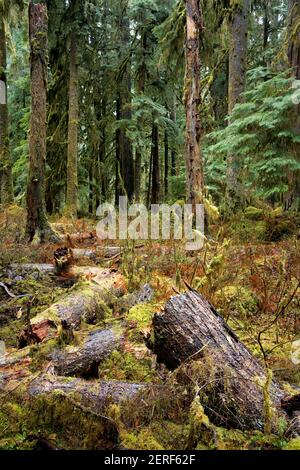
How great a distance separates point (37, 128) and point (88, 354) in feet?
21.5

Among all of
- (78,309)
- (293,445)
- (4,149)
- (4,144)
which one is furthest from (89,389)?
(4,144)

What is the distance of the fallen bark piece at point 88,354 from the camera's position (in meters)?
3.06

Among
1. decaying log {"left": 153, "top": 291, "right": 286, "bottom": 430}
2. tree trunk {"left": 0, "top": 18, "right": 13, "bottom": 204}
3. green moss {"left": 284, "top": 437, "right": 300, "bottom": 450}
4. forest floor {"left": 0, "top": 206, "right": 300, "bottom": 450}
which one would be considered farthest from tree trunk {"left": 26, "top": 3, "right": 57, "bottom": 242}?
green moss {"left": 284, "top": 437, "right": 300, "bottom": 450}

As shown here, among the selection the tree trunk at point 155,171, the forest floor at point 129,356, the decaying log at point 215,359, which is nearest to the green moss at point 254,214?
the forest floor at point 129,356

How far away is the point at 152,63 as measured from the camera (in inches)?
626

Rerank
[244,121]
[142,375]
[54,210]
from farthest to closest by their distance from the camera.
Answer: [54,210]
[244,121]
[142,375]

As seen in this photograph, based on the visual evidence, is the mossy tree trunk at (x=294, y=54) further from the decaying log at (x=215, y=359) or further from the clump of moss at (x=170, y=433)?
the clump of moss at (x=170, y=433)

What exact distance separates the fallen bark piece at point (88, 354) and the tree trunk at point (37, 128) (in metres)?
5.26

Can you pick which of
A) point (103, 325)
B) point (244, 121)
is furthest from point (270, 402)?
point (244, 121)

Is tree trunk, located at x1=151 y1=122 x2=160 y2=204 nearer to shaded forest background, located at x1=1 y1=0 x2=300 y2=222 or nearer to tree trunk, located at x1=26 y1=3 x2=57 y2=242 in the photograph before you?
shaded forest background, located at x1=1 y1=0 x2=300 y2=222

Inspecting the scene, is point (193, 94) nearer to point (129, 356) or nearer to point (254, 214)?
point (254, 214)

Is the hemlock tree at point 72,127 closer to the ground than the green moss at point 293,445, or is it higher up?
higher up

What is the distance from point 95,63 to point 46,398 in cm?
1480
